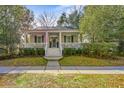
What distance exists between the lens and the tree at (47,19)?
29656mm

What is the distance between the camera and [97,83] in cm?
824

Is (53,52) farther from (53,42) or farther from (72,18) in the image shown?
(72,18)

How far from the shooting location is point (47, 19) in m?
30.3

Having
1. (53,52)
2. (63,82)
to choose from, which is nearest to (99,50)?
(53,52)

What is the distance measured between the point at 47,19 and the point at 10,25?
12840 mm

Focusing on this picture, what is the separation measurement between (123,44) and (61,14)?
1199 cm

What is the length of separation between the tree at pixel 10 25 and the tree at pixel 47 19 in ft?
34.5

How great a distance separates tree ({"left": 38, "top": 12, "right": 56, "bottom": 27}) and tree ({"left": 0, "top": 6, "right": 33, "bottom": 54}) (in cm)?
1050

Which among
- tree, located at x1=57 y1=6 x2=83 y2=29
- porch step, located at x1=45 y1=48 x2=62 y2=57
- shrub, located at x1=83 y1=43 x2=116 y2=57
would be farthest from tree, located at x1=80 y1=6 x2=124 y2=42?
tree, located at x1=57 y1=6 x2=83 y2=29

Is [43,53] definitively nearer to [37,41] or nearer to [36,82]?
[37,41]
